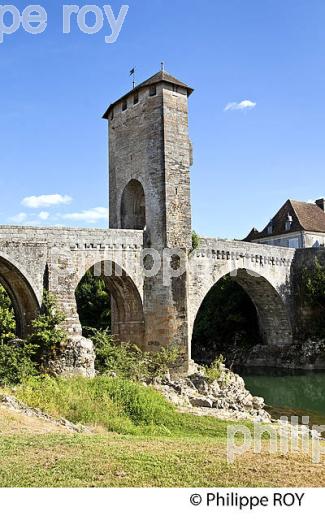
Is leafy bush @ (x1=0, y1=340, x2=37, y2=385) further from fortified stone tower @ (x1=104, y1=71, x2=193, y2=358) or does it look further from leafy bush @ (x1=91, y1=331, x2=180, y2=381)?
fortified stone tower @ (x1=104, y1=71, x2=193, y2=358)

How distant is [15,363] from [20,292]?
2.82 metres

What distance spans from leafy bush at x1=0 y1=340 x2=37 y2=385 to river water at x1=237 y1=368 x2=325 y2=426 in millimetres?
7116

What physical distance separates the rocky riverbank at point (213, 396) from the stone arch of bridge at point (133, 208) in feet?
20.8

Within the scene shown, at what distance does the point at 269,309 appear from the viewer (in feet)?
95.7

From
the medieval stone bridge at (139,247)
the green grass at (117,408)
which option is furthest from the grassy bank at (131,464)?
the medieval stone bridge at (139,247)

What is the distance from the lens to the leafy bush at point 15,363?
49.3 ft

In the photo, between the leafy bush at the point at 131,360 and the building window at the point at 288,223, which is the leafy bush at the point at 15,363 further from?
the building window at the point at 288,223

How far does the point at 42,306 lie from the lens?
1675 cm

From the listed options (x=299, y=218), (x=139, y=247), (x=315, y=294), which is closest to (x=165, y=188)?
(x=139, y=247)

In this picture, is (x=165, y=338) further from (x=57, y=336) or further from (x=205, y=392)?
(x=57, y=336)

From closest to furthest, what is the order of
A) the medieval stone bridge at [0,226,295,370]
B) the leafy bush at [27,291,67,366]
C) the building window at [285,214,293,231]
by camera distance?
the leafy bush at [27,291,67,366]
the medieval stone bridge at [0,226,295,370]
the building window at [285,214,293,231]

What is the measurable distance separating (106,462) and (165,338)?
1200 cm

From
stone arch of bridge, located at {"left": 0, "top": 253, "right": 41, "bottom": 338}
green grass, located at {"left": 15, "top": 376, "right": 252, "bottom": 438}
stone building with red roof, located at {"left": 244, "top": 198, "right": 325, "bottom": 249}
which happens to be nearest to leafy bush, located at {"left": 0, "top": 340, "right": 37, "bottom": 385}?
green grass, located at {"left": 15, "top": 376, "right": 252, "bottom": 438}

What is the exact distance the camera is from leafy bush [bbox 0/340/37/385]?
49.3 feet
